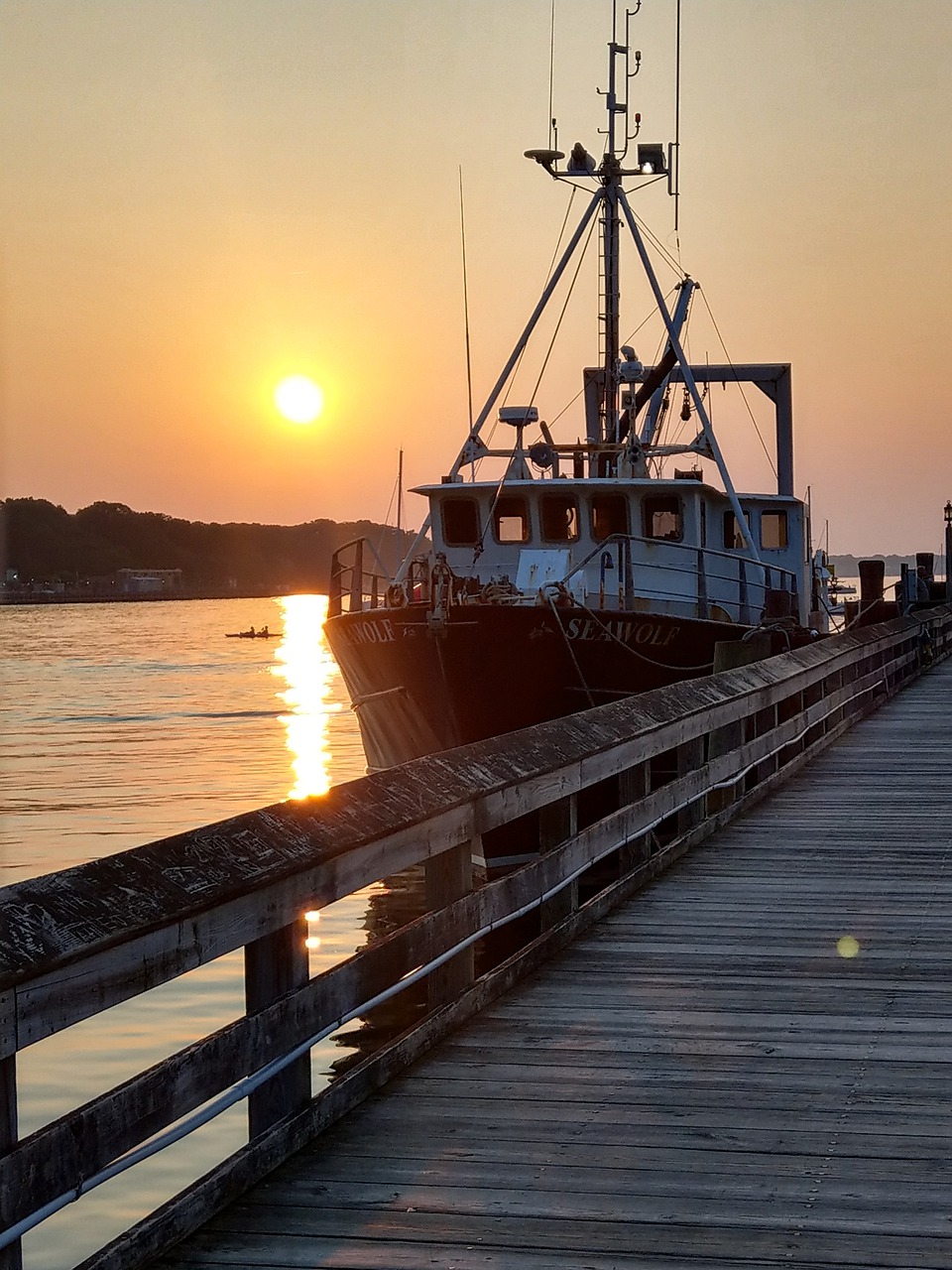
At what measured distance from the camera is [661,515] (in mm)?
21828

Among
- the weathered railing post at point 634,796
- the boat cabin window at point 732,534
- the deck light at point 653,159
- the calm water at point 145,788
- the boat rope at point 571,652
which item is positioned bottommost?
the calm water at point 145,788

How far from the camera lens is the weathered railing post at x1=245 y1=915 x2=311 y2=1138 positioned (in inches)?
163

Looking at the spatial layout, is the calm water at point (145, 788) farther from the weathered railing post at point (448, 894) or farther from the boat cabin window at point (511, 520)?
the boat cabin window at point (511, 520)

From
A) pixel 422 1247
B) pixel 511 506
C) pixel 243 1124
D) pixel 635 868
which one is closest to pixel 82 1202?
pixel 243 1124

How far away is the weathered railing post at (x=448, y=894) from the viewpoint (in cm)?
554

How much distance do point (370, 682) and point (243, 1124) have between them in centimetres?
1066

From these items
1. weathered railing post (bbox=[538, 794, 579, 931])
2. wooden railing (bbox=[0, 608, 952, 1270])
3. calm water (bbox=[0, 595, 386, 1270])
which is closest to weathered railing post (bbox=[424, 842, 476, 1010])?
wooden railing (bbox=[0, 608, 952, 1270])

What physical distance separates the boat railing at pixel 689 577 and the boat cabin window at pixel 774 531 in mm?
899

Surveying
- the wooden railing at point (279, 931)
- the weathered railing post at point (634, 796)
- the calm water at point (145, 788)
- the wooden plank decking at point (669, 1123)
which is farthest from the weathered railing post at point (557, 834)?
the calm water at point (145, 788)

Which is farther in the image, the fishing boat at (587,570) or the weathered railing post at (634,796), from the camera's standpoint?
the fishing boat at (587,570)

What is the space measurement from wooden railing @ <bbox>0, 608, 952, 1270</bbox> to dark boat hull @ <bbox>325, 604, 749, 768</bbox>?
34.0 ft

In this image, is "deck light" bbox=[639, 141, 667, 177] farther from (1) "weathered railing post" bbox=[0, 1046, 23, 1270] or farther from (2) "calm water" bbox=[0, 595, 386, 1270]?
(1) "weathered railing post" bbox=[0, 1046, 23, 1270]

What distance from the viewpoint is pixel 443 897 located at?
5.55 m

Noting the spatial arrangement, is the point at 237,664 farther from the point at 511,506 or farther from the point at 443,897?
the point at 443,897
